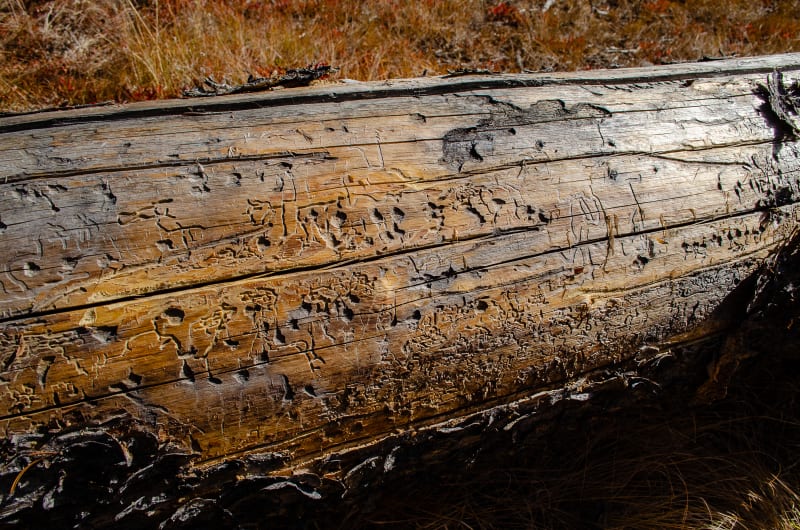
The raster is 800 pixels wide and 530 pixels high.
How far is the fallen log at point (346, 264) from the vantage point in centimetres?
136

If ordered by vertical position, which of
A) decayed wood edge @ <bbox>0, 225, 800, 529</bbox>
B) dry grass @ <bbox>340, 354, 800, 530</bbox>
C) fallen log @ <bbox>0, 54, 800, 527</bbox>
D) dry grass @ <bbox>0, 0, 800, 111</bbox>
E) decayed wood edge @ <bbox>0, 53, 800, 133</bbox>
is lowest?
dry grass @ <bbox>340, 354, 800, 530</bbox>

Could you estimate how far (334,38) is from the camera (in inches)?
182

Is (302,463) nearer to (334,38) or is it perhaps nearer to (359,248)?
(359,248)

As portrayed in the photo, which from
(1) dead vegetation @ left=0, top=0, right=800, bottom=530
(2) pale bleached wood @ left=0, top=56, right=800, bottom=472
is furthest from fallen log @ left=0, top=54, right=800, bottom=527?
(1) dead vegetation @ left=0, top=0, right=800, bottom=530

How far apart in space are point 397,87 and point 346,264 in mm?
735

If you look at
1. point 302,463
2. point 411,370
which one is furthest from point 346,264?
point 302,463

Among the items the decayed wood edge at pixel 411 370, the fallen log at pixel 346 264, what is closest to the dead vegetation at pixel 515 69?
the decayed wood edge at pixel 411 370

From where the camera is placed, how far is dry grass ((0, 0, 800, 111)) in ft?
12.8

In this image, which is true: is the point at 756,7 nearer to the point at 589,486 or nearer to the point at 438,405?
the point at 589,486

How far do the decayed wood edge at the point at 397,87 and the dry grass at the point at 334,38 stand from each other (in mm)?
1407

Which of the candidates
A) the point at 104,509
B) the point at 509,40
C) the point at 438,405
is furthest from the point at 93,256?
the point at 509,40

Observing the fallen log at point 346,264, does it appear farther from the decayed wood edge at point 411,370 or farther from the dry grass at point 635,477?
the dry grass at point 635,477

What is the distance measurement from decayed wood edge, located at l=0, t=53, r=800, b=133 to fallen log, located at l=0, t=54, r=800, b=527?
0.05ft

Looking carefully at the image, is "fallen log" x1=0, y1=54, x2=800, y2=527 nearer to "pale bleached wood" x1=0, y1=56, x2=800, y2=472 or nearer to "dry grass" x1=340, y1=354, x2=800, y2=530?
"pale bleached wood" x1=0, y1=56, x2=800, y2=472
